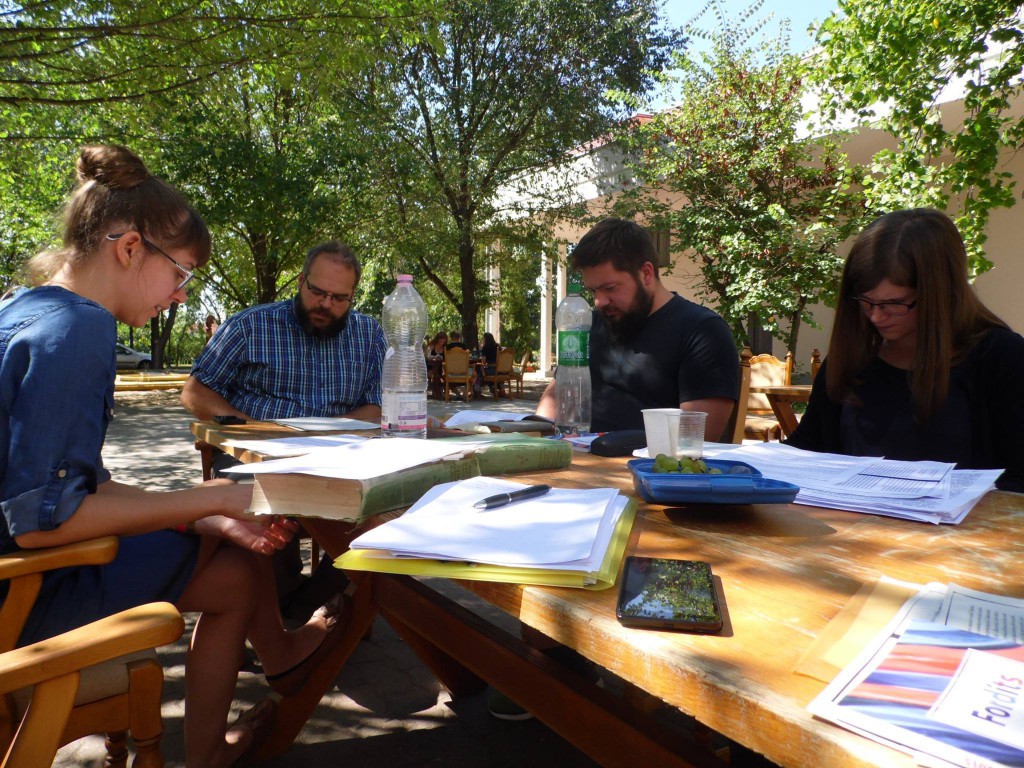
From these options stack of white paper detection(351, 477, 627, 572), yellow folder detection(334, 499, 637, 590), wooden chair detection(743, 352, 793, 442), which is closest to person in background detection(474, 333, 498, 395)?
wooden chair detection(743, 352, 793, 442)

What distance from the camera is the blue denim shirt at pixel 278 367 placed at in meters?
3.34

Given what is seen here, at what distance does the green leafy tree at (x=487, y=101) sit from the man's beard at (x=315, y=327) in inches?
358

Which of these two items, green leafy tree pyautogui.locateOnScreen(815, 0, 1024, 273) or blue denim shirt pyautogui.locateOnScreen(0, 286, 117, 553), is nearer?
blue denim shirt pyautogui.locateOnScreen(0, 286, 117, 553)

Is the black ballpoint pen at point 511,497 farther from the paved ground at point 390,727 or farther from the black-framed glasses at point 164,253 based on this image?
the paved ground at point 390,727

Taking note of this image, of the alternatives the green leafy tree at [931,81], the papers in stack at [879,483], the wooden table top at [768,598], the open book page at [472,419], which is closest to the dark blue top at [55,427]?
the wooden table top at [768,598]

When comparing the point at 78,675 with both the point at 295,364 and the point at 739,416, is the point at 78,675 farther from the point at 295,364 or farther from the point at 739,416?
the point at 739,416

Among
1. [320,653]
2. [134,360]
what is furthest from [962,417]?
[134,360]

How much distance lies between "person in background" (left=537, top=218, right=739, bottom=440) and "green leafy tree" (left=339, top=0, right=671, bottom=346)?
9716 mm

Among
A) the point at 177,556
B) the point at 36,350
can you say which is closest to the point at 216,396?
the point at 177,556

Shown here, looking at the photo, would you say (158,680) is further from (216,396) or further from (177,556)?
(216,396)

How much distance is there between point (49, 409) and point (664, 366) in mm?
2226

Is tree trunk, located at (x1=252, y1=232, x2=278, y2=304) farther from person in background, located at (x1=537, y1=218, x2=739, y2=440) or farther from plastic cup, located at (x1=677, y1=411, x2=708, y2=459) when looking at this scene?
plastic cup, located at (x1=677, y1=411, x2=708, y2=459)

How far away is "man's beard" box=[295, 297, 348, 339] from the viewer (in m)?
3.40

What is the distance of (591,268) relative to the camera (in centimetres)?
298
